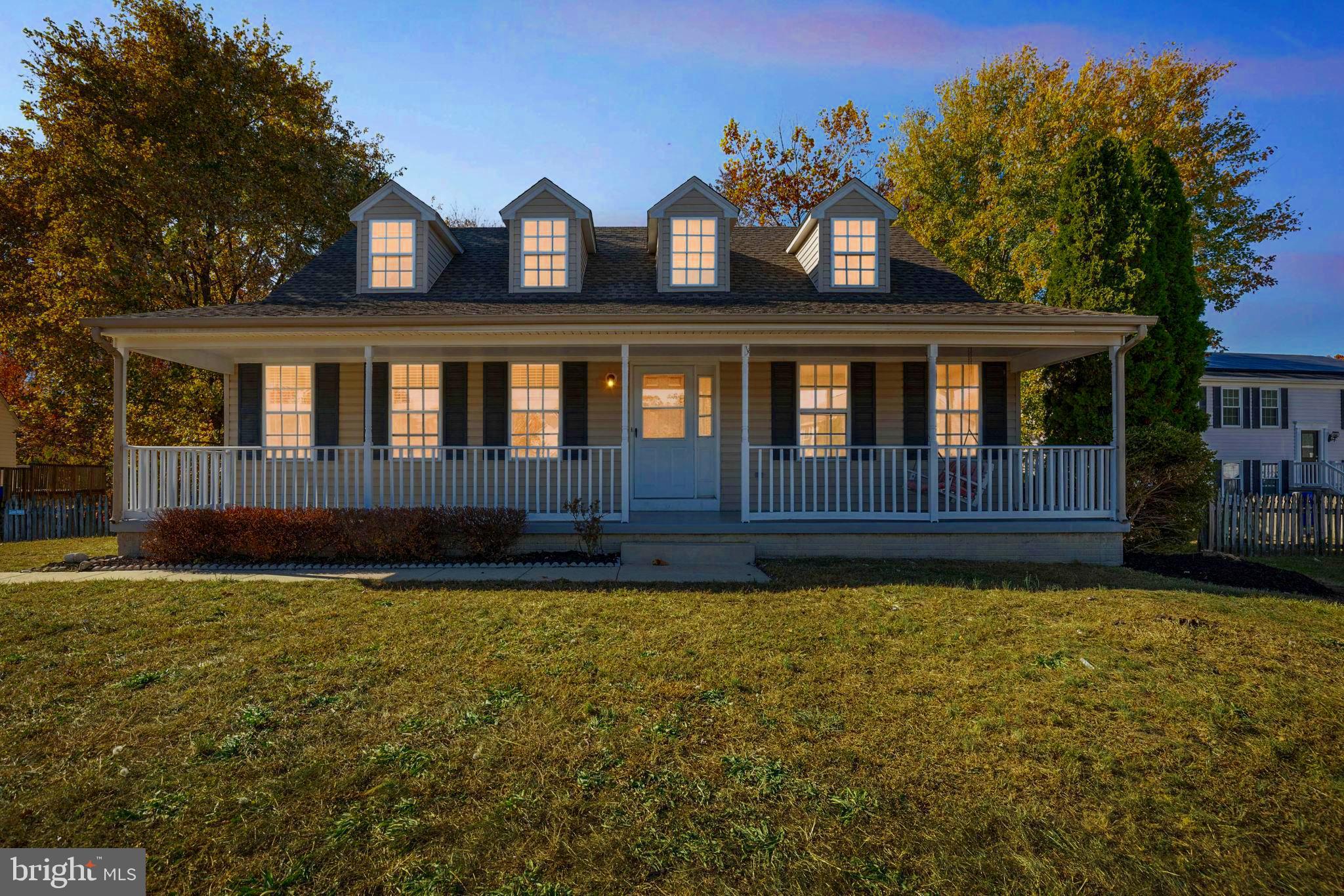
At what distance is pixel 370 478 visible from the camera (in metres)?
7.81

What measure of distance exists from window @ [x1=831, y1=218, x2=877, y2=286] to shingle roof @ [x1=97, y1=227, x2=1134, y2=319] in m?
0.40

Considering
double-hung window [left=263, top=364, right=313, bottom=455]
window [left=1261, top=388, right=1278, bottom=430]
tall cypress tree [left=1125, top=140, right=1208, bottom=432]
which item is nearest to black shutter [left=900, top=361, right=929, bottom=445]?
tall cypress tree [left=1125, top=140, right=1208, bottom=432]

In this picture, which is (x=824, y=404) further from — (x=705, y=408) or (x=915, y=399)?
(x=705, y=408)

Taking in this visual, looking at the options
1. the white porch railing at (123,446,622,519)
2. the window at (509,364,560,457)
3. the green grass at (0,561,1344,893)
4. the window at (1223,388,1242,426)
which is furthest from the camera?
the window at (1223,388,1242,426)

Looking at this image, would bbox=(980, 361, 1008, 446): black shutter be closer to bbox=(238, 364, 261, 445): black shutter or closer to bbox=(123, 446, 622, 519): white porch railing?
bbox=(123, 446, 622, 519): white porch railing

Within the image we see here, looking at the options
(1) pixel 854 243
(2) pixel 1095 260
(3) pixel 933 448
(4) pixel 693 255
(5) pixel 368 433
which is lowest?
(3) pixel 933 448

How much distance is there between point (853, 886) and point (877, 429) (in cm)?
853

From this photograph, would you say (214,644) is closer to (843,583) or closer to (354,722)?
(354,722)

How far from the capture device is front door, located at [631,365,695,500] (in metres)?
9.89

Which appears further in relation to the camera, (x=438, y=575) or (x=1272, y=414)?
(x=1272, y=414)

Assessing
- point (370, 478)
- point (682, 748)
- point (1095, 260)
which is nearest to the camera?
point (682, 748)

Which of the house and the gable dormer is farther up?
the gable dormer

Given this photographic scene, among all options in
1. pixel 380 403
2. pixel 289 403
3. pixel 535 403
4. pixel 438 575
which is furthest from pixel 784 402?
pixel 289 403

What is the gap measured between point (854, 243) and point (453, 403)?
23.8 feet
